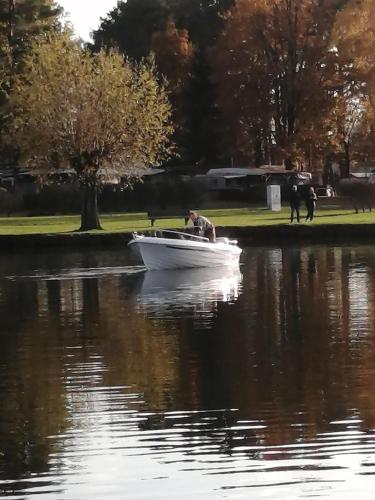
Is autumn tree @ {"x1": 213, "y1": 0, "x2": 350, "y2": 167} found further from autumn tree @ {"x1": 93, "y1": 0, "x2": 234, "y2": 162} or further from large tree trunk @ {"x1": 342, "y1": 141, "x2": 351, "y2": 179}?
large tree trunk @ {"x1": 342, "y1": 141, "x2": 351, "y2": 179}

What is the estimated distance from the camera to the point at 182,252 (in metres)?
42.0

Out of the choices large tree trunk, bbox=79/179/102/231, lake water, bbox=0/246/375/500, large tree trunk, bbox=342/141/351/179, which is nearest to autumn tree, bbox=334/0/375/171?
large tree trunk, bbox=342/141/351/179

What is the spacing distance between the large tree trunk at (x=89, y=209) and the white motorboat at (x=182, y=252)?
16122mm

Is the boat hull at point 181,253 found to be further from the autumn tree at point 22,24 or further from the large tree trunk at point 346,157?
the large tree trunk at point 346,157

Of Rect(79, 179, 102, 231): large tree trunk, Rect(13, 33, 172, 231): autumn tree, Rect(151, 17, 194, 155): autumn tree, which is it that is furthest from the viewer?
Rect(151, 17, 194, 155): autumn tree

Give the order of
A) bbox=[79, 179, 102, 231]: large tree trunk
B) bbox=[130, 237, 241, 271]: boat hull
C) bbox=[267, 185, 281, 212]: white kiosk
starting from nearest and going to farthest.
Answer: bbox=[130, 237, 241, 271]: boat hull
bbox=[79, 179, 102, 231]: large tree trunk
bbox=[267, 185, 281, 212]: white kiosk

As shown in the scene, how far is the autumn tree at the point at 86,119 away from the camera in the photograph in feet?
189

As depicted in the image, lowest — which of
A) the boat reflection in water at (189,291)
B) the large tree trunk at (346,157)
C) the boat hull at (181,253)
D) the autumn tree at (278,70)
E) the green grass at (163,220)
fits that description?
the boat reflection in water at (189,291)

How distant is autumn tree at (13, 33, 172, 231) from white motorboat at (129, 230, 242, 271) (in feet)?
53.2

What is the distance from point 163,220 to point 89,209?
698 cm

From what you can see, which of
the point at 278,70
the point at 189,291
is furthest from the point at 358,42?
the point at 189,291

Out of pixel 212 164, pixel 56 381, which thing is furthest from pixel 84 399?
pixel 212 164

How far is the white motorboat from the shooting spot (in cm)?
4181

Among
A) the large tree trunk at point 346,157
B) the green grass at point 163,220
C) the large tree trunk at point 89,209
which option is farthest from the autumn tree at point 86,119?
the large tree trunk at point 346,157
